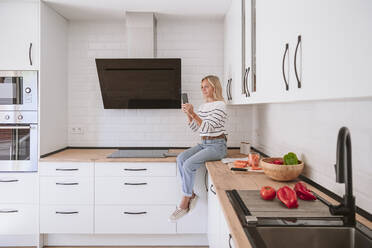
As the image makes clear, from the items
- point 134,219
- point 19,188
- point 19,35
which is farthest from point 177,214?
point 19,35

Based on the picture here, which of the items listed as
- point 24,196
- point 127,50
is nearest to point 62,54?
point 127,50

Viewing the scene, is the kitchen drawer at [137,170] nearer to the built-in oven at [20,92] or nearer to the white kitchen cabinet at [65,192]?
the white kitchen cabinet at [65,192]

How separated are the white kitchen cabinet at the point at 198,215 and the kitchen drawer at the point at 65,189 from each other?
0.86 m

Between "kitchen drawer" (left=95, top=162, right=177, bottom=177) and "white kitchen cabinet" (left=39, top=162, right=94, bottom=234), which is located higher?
"kitchen drawer" (left=95, top=162, right=177, bottom=177)

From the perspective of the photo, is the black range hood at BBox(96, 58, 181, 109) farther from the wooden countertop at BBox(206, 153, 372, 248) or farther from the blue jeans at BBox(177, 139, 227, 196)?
the wooden countertop at BBox(206, 153, 372, 248)

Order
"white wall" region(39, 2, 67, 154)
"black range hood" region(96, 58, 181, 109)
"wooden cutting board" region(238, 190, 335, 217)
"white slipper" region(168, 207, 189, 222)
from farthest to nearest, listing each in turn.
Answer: "black range hood" region(96, 58, 181, 109), "white wall" region(39, 2, 67, 154), "white slipper" region(168, 207, 189, 222), "wooden cutting board" region(238, 190, 335, 217)

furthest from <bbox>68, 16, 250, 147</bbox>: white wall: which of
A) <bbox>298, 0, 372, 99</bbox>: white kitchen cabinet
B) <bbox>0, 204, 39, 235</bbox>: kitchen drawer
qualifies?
<bbox>298, 0, 372, 99</bbox>: white kitchen cabinet

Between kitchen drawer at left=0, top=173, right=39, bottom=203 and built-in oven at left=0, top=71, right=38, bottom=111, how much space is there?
0.62 meters

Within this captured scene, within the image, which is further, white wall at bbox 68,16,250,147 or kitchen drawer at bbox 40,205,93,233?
white wall at bbox 68,16,250,147

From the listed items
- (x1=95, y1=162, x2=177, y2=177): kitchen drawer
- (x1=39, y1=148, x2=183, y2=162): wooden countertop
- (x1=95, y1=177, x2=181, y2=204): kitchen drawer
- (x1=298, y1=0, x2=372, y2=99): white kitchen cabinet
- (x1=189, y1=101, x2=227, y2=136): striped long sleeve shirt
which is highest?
(x1=298, y1=0, x2=372, y2=99): white kitchen cabinet

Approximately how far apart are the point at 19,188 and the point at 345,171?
267 cm

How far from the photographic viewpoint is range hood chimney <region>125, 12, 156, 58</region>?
289cm

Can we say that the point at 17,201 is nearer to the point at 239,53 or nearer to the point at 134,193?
the point at 134,193

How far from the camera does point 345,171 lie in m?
1.01
